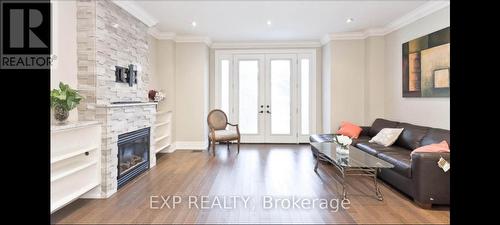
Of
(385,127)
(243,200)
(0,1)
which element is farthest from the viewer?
(385,127)

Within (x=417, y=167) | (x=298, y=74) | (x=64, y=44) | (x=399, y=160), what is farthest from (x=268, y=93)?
(x=64, y=44)

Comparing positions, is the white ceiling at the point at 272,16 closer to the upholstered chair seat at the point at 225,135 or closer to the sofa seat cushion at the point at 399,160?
the upholstered chair seat at the point at 225,135

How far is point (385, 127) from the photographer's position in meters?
5.42

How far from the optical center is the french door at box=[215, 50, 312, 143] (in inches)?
295

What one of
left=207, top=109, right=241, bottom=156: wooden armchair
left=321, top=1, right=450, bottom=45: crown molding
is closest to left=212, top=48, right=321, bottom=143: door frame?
left=321, top=1, right=450, bottom=45: crown molding

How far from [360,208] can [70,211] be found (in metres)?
3.12

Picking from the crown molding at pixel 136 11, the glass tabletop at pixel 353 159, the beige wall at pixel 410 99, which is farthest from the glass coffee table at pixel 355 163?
the crown molding at pixel 136 11

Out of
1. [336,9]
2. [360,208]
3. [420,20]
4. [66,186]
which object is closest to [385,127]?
[420,20]

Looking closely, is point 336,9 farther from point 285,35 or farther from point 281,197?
point 281,197

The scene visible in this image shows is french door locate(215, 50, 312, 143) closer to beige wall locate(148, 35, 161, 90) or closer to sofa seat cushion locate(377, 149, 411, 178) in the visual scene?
beige wall locate(148, 35, 161, 90)

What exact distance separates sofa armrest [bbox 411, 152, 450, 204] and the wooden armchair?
3.82m

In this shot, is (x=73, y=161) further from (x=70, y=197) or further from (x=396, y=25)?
(x=396, y=25)

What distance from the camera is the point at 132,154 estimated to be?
4.40 m

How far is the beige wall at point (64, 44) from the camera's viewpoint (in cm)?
321
